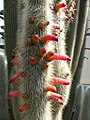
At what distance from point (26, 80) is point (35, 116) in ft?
0.65

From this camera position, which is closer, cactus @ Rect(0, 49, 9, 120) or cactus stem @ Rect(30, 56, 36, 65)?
cactus stem @ Rect(30, 56, 36, 65)

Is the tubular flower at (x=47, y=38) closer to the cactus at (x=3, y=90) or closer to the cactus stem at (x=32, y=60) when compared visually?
the cactus stem at (x=32, y=60)

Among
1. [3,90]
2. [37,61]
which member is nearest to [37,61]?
[37,61]

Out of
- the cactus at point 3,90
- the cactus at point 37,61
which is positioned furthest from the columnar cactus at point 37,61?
the cactus at point 3,90

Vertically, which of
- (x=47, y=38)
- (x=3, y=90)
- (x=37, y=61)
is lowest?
(x=3, y=90)

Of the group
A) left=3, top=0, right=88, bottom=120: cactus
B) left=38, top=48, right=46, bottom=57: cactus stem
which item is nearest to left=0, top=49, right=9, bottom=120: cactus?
left=3, top=0, right=88, bottom=120: cactus

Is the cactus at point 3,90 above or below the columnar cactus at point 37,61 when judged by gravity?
below

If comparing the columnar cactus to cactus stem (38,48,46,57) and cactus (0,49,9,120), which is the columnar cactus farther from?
cactus (0,49,9,120)

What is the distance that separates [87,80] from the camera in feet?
35.8

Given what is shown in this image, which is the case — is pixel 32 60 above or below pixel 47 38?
below

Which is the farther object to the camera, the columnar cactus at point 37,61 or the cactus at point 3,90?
the cactus at point 3,90

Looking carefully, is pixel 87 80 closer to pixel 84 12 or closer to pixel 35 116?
pixel 84 12

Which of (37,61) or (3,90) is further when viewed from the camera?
(3,90)

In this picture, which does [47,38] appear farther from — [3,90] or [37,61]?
[3,90]
